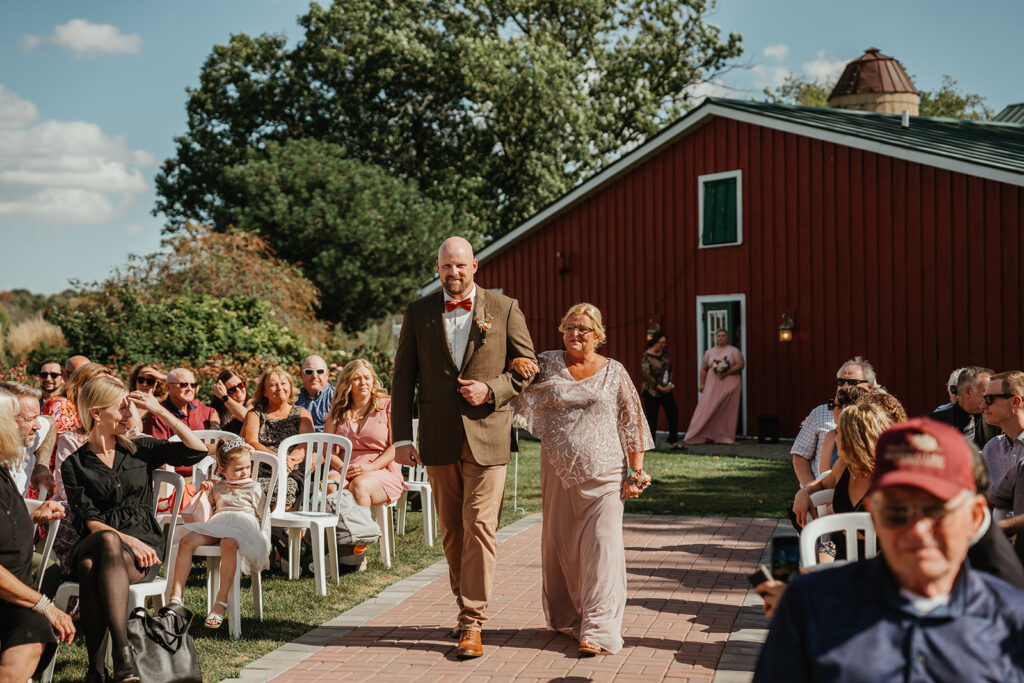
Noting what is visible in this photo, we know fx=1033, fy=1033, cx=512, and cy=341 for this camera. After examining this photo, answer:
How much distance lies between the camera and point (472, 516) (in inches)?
216

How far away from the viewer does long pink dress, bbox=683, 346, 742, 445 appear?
16.8 metres

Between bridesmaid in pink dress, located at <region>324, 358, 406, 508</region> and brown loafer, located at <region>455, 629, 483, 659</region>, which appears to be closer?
brown loafer, located at <region>455, 629, 483, 659</region>

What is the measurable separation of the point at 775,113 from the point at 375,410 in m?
12.1

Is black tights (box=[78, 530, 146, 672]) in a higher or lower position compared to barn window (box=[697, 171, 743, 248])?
lower

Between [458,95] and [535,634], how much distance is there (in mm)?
29955

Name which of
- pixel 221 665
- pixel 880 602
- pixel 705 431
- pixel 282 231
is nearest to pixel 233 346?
pixel 705 431

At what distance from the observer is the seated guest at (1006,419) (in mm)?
5059

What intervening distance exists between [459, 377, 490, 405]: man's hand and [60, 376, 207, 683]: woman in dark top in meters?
1.49

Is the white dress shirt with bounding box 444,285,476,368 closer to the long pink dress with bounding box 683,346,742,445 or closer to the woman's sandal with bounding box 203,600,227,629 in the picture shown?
the woman's sandal with bounding box 203,600,227,629

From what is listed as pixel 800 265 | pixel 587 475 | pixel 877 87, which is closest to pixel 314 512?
pixel 587 475

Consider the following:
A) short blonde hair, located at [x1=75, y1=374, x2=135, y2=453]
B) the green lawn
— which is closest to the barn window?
the green lawn

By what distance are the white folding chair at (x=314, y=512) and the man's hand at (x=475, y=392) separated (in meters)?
1.85

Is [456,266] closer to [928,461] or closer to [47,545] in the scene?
[47,545]

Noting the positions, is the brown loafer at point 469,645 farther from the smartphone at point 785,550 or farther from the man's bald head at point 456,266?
the smartphone at point 785,550
